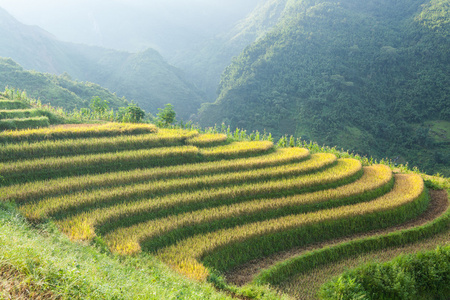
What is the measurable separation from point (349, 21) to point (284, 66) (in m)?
16.2

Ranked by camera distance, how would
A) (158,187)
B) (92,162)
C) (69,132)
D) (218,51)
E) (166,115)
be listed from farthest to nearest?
1. (218,51)
2. (166,115)
3. (69,132)
4. (92,162)
5. (158,187)

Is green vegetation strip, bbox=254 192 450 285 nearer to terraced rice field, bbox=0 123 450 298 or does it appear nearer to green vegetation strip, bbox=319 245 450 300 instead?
terraced rice field, bbox=0 123 450 298

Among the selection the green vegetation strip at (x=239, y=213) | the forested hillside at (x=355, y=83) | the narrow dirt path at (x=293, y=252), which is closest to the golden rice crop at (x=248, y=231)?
the green vegetation strip at (x=239, y=213)

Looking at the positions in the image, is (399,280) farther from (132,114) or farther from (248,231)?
(132,114)

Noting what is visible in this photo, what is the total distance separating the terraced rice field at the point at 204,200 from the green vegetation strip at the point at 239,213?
1.2 inches

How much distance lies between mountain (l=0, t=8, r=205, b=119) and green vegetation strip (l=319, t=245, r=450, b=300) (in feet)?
167

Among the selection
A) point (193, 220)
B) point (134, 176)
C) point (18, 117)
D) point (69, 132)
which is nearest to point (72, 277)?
point (193, 220)

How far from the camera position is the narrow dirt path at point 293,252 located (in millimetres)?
6514

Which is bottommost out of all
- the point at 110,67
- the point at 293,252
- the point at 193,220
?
the point at 293,252

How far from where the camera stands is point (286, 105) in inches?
1729

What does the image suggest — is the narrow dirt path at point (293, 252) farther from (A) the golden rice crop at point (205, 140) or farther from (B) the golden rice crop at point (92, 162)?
(A) the golden rice crop at point (205, 140)

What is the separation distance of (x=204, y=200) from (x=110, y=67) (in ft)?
231

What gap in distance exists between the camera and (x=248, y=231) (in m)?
7.46

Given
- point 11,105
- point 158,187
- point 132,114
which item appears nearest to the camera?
point 158,187
